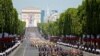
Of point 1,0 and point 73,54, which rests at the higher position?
point 1,0

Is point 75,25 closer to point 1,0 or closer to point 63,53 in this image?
point 1,0

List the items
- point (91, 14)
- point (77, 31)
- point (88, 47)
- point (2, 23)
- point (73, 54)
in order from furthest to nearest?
1. point (77, 31)
2. point (2, 23)
3. point (91, 14)
4. point (88, 47)
5. point (73, 54)

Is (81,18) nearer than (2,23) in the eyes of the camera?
No

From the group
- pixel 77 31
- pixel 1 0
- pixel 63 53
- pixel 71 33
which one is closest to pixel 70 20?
pixel 71 33

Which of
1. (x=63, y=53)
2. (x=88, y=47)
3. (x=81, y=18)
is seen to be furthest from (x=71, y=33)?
(x=63, y=53)

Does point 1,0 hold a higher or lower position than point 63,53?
higher

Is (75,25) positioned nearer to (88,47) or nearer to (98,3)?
(98,3)

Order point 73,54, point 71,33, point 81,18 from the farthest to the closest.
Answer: point 71,33 → point 81,18 → point 73,54

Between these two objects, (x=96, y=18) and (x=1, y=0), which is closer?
(x=96, y=18)

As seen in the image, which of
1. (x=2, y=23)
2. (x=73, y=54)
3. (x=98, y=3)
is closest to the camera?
(x=73, y=54)
